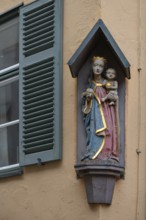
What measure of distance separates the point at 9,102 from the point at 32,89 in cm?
73

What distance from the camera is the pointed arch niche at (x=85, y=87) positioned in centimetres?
994

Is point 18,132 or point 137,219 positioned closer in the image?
point 137,219

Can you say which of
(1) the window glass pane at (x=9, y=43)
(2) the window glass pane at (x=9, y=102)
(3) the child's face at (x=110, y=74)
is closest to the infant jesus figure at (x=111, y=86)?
(3) the child's face at (x=110, y=74)

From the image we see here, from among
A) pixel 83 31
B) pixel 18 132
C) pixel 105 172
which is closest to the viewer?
pixel 105 172

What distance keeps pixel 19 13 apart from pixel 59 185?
228 centimetres

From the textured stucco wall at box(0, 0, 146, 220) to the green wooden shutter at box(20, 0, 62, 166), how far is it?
0.09m

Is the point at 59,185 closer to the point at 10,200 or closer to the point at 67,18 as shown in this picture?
the point at 10,200

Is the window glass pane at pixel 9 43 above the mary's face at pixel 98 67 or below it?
above

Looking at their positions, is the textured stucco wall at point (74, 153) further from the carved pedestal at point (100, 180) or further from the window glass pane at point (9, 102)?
the window glass pane at point (9, 102)

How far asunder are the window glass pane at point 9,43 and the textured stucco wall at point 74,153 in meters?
1.02

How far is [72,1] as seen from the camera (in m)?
10.9

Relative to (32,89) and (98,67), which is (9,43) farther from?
(98,67)

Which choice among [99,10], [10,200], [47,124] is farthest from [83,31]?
[10,200]

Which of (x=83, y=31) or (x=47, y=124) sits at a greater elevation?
(x=83, y=31)
